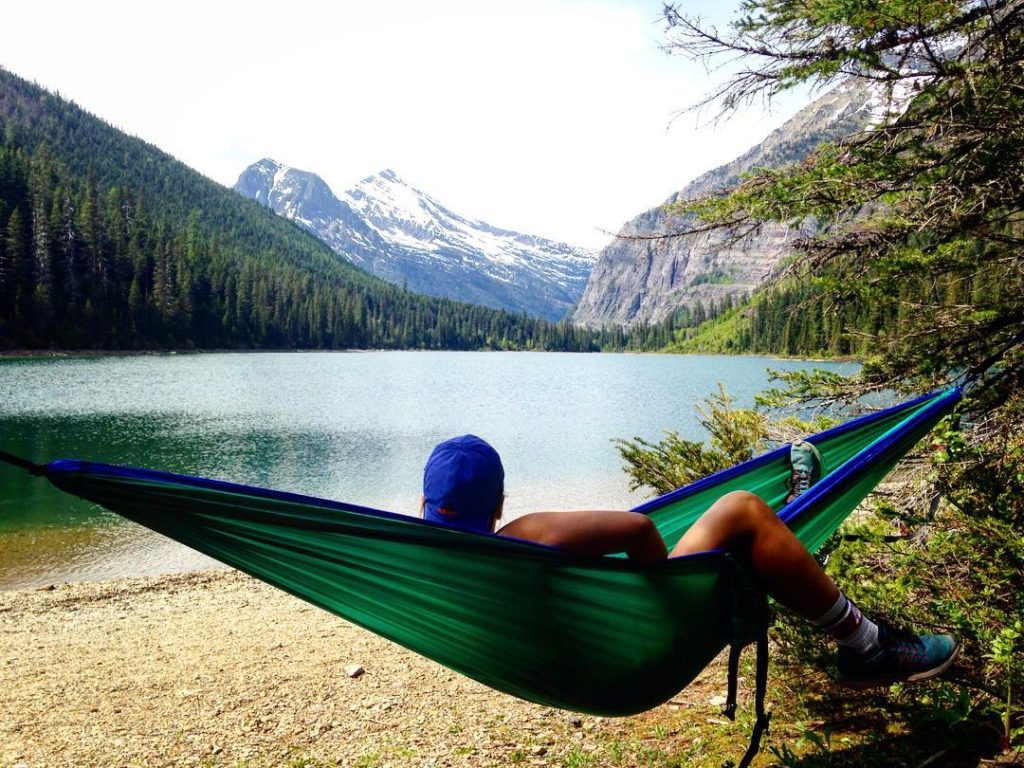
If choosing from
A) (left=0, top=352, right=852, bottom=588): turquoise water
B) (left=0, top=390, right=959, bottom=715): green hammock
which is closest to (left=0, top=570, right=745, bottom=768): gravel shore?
(left=0, top=390, right=959, bottom=715): green hammock

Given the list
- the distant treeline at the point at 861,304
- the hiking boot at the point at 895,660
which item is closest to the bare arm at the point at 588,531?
the hiking boot at the point at 895,660

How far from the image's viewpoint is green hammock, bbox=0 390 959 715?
1.48 metres

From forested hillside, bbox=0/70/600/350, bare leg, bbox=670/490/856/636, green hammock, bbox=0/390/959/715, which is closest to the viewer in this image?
green hammock, bbox=0/390/959/715

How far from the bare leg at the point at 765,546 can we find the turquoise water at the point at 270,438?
8.65 ft

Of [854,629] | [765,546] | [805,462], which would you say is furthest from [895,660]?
[805,462]

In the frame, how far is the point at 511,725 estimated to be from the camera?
3.05m

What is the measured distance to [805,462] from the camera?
2.55 metres

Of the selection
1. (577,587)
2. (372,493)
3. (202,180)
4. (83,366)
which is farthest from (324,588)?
(202,180)

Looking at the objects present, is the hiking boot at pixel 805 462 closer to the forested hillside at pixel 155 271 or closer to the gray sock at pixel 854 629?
the gray sock at pixel 854 629

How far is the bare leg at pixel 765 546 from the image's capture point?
5.65 feet

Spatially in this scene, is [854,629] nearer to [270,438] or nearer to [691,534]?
[691,534]

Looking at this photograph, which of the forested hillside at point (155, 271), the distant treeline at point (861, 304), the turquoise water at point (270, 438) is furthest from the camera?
the forested hillside at point (155, 271)

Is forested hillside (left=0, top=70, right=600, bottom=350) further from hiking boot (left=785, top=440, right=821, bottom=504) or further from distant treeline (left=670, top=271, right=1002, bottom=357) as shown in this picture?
hiking boot (left=785, top=440, right=821, bottom=504)

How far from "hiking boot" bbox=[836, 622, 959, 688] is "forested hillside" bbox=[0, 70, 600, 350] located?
170ft
